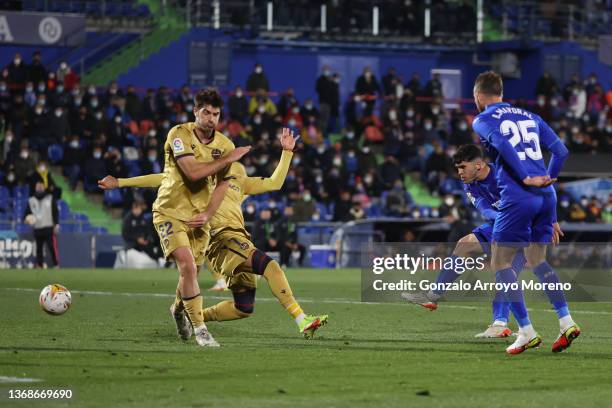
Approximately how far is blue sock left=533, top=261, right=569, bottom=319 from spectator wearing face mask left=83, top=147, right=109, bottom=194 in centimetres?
2302

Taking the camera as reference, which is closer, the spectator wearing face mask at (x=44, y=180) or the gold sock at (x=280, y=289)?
the gold sock at (x=280, y=289)

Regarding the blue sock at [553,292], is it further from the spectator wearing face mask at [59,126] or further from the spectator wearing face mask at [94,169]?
the spectator wearing face mask at [59,126]

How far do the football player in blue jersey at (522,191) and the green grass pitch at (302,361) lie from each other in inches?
14.5

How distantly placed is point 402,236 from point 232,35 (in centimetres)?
1406

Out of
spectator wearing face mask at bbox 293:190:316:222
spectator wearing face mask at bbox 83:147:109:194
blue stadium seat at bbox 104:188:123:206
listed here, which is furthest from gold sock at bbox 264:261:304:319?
blue stadium seat at bbox 104:188:123:206

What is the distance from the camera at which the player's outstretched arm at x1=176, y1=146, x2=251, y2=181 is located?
11328 mm

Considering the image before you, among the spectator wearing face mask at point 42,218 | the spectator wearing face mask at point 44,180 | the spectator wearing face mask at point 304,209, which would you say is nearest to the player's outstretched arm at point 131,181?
the spectator wearing face mask at point 42,218

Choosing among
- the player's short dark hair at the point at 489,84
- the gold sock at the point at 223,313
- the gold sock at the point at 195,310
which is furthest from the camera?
the gold sock at the point at 223,313

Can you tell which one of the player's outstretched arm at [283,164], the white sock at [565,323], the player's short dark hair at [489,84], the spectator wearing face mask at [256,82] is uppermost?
the player's short dark hair at [489,84]

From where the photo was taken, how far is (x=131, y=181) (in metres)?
13.0

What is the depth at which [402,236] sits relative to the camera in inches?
1288

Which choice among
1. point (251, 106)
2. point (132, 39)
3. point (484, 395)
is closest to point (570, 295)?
point (484, 395)

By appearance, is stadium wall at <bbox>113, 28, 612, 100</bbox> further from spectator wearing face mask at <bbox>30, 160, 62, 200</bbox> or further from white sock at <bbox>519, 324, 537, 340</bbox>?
white sock at <bbox>519, 324, 537, 340</bbox>

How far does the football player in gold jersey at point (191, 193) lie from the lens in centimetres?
A: 1154
